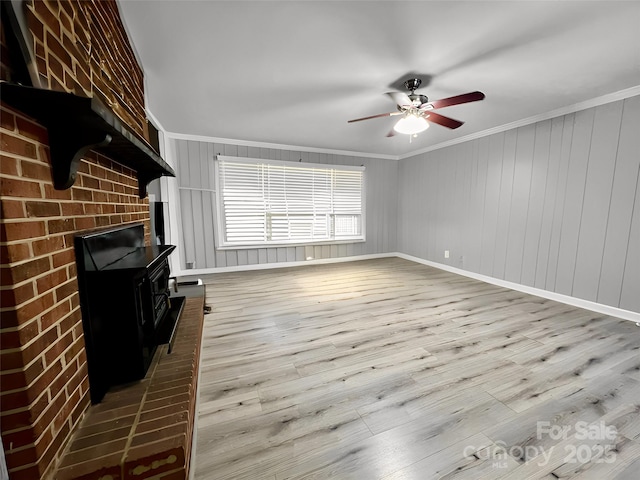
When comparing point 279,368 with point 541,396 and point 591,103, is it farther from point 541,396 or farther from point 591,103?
point 591,103

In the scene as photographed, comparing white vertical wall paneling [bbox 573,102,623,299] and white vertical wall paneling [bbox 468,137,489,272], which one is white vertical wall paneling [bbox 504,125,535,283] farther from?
white vertical wall paneling [bbox 573,102,623,299]

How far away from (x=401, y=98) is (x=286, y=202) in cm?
295

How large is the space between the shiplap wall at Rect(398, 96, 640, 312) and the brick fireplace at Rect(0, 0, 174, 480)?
4.47m

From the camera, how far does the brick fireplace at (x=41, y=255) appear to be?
2.27 ft

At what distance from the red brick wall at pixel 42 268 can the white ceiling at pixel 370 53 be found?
776 millimetres

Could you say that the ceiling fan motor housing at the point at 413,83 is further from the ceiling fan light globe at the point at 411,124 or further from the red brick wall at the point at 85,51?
the red brick wall at the point at 85,51

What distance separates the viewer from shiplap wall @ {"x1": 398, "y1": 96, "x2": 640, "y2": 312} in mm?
2695

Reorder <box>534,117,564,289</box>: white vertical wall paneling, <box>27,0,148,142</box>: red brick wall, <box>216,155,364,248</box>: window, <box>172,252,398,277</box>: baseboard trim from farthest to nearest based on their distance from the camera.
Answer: <box>216,155,364,248</box>: window < <box>172,252,398,277</box>: baseboard trim < <box>534,117,564,289</box>: white vertical wall paneling < <box>27,0,148,142</box>: red brick wall

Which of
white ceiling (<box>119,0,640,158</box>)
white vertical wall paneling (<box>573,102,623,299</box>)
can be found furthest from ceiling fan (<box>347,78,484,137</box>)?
white vertical wall paneling (<box>573,102,623,299</box>)

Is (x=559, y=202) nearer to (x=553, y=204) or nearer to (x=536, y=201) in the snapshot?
(x=553, y=204)

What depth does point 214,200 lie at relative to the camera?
4.40 meters

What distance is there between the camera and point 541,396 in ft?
5.30

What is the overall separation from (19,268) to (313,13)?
6.17 feet

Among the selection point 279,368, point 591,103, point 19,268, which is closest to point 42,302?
point 19,268
